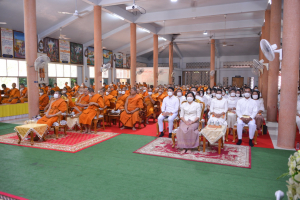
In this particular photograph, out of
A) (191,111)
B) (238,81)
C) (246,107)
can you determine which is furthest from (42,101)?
(238,81)

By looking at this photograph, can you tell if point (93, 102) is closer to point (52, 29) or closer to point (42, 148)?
point (42, 148)

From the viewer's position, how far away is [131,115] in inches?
296

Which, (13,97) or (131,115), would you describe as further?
(13,97)

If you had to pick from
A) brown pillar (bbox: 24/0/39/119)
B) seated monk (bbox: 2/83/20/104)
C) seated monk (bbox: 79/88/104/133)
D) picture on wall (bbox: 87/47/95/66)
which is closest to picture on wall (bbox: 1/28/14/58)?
seated monk (bbox: 2/83/20/104)

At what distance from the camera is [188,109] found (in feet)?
18.5

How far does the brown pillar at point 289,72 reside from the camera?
5.23 m

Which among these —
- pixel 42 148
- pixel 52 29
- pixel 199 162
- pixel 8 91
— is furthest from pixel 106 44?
pixel 199 162

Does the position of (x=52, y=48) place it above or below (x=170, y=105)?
above

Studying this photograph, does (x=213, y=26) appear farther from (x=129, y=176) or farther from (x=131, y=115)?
(x=129, y=176)

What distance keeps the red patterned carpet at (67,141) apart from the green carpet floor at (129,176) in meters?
0.33

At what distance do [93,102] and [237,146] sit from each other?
4266 mm

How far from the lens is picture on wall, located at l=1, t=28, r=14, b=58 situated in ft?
42.4

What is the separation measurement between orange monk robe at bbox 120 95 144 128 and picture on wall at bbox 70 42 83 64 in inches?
480

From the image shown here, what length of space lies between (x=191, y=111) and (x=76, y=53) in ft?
49.8
